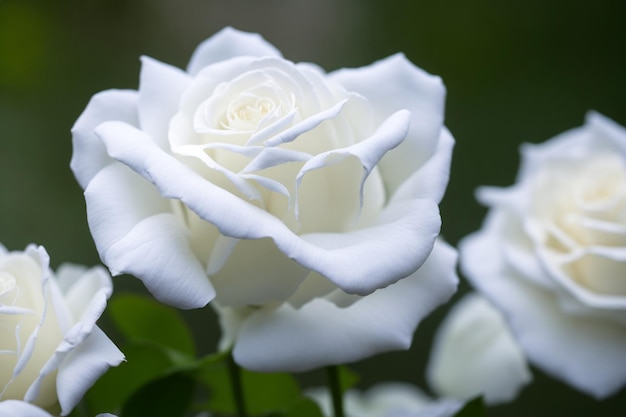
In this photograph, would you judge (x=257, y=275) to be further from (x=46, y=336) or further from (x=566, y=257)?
(x=566, y=257)

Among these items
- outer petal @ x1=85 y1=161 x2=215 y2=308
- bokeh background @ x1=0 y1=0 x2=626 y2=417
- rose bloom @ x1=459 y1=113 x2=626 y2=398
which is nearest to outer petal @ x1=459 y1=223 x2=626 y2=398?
rose bloom @ x1=459 y1=113 x2=626 y2=398

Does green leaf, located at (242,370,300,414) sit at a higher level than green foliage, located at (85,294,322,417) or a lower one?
lower

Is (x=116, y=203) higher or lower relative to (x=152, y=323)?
higher

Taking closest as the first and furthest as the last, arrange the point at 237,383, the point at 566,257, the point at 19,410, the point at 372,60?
the point at 19,410 < the point at 237,383 < the point at 566,257 < the point at 372,60

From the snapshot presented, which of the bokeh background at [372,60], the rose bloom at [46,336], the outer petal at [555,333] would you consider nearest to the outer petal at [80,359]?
the rose bloom at [46,336]

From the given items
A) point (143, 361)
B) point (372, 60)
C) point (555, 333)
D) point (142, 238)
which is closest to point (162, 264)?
point (142, 238)

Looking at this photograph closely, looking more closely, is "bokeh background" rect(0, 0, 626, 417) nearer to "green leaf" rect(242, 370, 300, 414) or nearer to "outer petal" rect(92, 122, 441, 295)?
"green leaf" rect(242, 370, 300, 414)

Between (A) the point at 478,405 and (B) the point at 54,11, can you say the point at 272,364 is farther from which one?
(B) the point at 54,11
